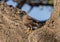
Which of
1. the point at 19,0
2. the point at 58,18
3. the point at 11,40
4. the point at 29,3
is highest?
the point at 58,18

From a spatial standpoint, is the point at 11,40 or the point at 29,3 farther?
the point at 29,3

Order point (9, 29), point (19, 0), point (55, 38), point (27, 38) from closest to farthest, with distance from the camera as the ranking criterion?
point (55, 38) → point (27, 38) → point (9, 29) → point (19, 0)

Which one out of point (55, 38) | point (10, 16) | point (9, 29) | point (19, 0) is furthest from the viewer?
point (19, 0)

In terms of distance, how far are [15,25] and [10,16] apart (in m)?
0.16

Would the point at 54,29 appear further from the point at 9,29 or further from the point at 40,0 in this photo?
the point at 40,0

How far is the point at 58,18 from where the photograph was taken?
1134 mm

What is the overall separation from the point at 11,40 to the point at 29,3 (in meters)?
3.60

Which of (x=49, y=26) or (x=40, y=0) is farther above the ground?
(x=49, y=26)

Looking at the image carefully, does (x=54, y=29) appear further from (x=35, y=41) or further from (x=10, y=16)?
(x=10, y=16)

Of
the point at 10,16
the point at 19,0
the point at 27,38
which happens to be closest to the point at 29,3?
the point at 19,0

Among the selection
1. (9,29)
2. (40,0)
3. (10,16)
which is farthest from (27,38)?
(40,0)

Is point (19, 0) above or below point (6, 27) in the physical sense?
below

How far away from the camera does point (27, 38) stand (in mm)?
1246

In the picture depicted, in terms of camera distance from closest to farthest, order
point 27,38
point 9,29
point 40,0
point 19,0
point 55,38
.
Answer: point 55,38
point 27,38
point 9,29
point 19,0
point 40,0
